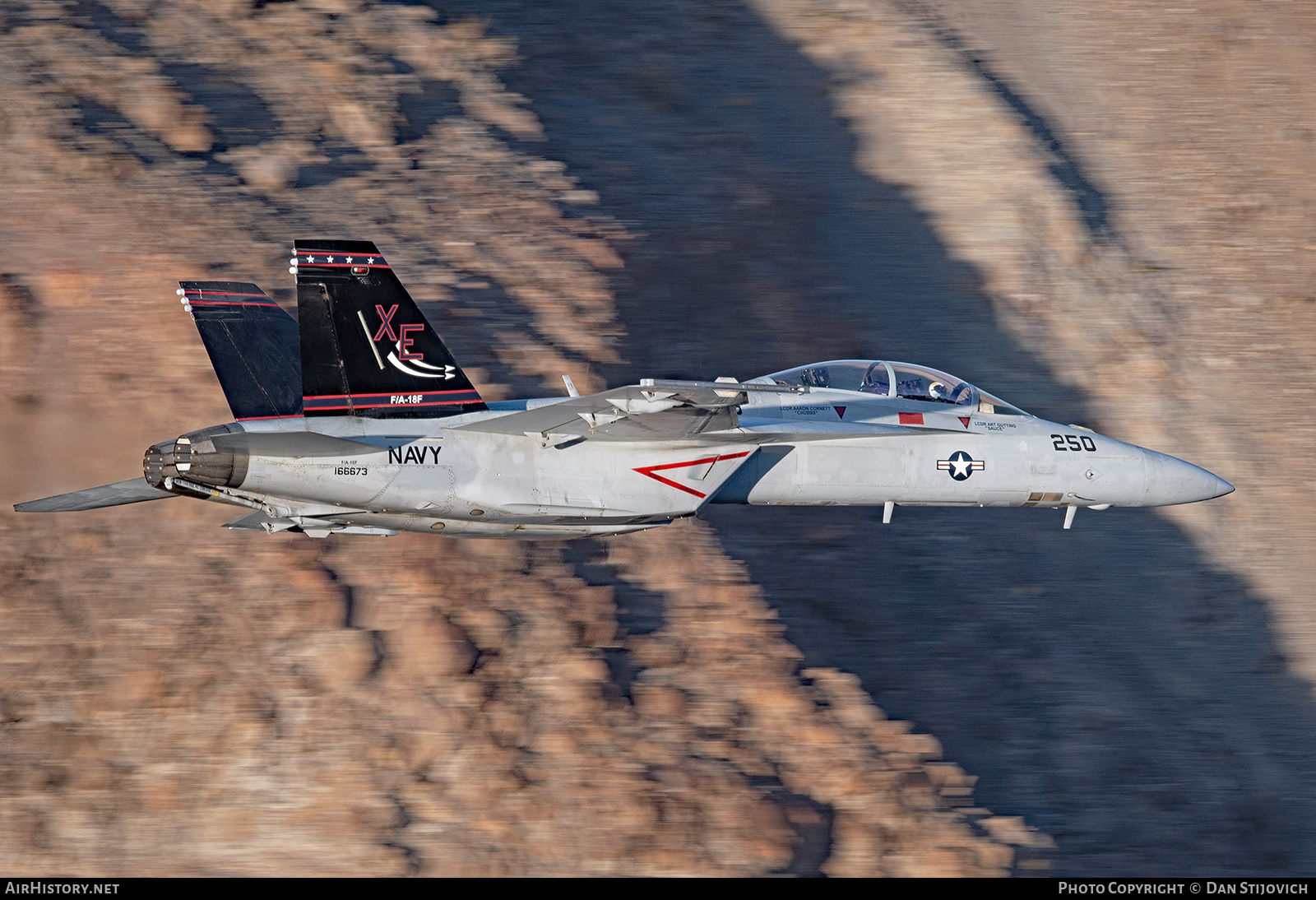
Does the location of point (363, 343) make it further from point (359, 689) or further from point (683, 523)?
point (683, 523)

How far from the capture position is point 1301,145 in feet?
138

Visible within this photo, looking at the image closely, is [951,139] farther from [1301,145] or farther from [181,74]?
[181,74]

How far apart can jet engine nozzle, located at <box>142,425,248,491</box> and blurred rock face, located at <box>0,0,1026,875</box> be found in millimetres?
4173

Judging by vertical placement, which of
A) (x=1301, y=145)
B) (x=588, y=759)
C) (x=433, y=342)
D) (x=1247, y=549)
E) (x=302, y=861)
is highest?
(x=1301, y=145)

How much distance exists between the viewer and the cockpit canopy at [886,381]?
1827cm

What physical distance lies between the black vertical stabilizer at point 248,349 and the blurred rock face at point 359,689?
3.34 meters

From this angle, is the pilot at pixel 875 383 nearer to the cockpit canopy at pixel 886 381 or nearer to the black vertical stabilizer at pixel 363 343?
the cockpit canopy at pixel 886 381

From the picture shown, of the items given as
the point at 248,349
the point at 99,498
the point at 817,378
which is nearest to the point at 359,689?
the point at 99,498

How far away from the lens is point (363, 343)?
16.0 metres

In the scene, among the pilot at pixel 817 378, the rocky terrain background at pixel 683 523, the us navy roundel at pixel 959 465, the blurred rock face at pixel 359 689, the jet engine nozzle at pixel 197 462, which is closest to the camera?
the jet engine nozzle at pixel 197 462

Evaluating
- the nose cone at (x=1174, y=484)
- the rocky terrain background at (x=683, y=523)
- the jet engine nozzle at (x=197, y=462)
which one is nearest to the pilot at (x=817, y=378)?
the rocky terrain background at (x=683, y=523)

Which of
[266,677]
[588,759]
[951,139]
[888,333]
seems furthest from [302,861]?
[951,139]

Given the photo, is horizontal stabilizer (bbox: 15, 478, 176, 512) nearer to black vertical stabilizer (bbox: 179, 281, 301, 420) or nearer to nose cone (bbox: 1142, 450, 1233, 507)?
black vertical stabilizer (bbox: 179, 281, 301, 420)

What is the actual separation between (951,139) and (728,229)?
973 centimetres
